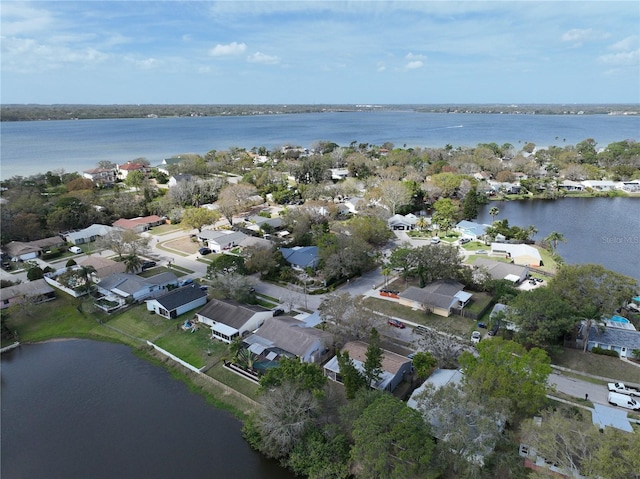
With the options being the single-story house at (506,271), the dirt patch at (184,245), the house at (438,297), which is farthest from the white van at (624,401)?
the dirt patch at (184,245)

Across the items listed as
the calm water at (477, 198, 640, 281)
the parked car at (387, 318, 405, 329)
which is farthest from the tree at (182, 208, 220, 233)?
the calm water at (477, 198, 640, 281)

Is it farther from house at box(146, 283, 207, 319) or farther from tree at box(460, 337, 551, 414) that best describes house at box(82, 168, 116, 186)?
tree at box(460, 337, 551, 414)

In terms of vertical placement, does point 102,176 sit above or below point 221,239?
above

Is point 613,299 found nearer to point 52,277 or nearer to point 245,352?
point 245,352

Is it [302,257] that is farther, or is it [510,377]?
[302,257]

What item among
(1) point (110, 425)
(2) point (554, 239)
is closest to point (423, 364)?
(1) point (110, 425)

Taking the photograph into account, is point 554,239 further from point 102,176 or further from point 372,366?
point 102,176

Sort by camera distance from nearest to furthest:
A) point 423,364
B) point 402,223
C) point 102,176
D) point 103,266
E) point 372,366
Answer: point 372,366 → point 423,364 → point 103,266 → point 402,223 → point 102,176
